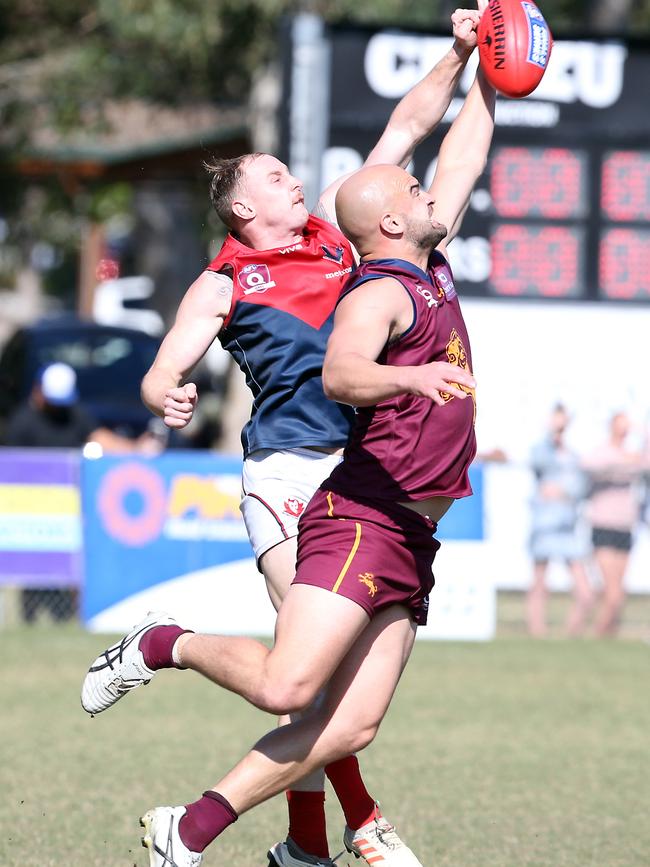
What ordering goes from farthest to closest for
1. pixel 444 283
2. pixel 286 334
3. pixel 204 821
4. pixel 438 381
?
pixel 286 334 → pixel 444 283 → pixel 204 821 → pixel 438 381

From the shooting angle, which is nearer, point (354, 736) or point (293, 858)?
point (354, 736)

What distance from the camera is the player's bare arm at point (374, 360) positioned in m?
4.24

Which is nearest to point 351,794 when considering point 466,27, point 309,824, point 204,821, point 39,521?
Answer: point 309,824

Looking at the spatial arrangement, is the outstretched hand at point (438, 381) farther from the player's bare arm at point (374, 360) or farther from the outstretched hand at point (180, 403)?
the outstretched hand at point (180, 403)

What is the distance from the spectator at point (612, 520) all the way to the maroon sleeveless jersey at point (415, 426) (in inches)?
314

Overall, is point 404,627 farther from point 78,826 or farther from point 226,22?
point 226,22

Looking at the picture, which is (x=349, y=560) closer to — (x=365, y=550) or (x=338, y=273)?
(x=365, y=550)

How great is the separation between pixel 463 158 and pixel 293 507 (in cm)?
135

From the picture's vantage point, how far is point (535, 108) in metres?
13.7

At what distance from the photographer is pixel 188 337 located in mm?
5109

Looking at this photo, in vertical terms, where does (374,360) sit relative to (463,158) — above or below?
below

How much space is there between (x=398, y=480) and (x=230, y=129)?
21.5 metres

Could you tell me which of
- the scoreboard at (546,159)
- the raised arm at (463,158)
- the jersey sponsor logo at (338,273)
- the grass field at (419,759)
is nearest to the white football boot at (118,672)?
the grass field at (419,759)

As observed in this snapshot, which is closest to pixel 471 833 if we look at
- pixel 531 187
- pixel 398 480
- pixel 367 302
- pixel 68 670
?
pixel 398 480
